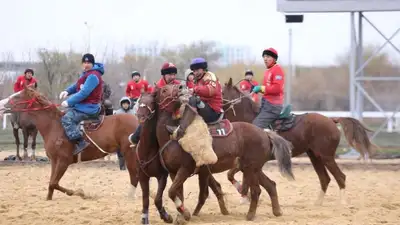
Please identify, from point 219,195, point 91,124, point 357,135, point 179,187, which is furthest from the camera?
point 357,135

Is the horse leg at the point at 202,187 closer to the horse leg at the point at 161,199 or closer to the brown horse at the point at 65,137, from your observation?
the horse leg at the point at 161,199

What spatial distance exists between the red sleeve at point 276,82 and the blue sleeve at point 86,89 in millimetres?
2960

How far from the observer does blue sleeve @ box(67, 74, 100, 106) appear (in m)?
12.8

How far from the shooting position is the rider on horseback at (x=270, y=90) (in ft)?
40.4

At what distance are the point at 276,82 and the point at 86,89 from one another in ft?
10.6

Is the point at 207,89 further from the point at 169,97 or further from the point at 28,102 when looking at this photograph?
the point at 28,102

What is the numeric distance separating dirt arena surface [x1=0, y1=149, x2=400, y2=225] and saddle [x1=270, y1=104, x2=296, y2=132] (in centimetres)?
131

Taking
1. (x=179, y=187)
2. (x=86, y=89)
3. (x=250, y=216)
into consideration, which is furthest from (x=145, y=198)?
(x=86, y=89)

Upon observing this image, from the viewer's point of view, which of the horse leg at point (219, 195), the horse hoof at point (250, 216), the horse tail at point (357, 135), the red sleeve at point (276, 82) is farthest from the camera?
the horse tail at point (357, 135)

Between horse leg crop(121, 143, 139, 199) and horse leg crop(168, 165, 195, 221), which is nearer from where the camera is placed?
horse leg crop(168, 165, 195, 221)

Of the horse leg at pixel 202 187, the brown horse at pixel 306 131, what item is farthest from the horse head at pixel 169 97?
the brown horse at pixel 306 131

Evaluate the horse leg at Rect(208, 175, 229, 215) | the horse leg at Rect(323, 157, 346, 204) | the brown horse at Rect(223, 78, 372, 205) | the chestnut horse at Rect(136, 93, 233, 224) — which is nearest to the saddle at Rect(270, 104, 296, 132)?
the brown horse at Rect(223, 78, 372, 205)

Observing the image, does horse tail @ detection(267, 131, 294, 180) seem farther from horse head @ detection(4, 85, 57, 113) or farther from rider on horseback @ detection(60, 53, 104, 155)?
horse head @ detection(4, 85, 57, 113)

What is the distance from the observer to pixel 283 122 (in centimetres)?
1277
